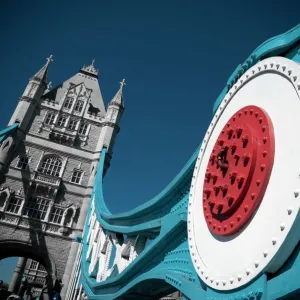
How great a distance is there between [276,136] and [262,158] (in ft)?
0.64

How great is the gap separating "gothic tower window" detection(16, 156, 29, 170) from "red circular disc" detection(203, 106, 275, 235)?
25547mm

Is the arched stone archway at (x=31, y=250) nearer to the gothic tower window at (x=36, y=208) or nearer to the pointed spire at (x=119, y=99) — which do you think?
the gothic tower window at (x=36, y=208)

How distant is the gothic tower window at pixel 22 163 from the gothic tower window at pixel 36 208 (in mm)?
2686

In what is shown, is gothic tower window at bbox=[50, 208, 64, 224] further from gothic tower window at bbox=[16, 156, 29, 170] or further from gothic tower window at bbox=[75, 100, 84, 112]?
gothic tower window at bbox=[75, 100, 84, 112]

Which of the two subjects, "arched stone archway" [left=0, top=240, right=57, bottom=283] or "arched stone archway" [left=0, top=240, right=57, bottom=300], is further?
"arched stone archway" [left=0, top=240, right=57, bottom=283]

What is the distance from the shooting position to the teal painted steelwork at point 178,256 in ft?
6.67

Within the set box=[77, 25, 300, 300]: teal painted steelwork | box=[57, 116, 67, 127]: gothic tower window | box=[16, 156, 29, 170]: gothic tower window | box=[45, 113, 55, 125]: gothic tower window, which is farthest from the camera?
box=[57, 116, 67, 127]: gothic tower window

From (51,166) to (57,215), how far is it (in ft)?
13.7

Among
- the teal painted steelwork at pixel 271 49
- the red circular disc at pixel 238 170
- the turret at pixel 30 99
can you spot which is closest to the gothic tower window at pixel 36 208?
the turret at pixel 30 99

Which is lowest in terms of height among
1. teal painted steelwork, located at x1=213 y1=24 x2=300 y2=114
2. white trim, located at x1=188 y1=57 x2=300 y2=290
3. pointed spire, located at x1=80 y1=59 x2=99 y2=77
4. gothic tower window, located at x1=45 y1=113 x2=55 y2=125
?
white trim, located at x1=188 y1=57 x2=300 y2=290

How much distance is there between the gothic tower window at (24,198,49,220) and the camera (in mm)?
25484

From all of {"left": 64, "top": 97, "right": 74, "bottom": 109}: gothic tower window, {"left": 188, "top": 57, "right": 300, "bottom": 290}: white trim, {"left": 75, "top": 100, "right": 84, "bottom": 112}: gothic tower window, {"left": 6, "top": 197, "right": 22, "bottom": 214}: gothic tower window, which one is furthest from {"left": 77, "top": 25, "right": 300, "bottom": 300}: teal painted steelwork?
{"left": 64, "top": 97, "right": 74, "bottom": 109}: gothic tower window

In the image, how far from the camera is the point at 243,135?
2820 millimetres

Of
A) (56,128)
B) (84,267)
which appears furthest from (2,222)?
(84,267)
